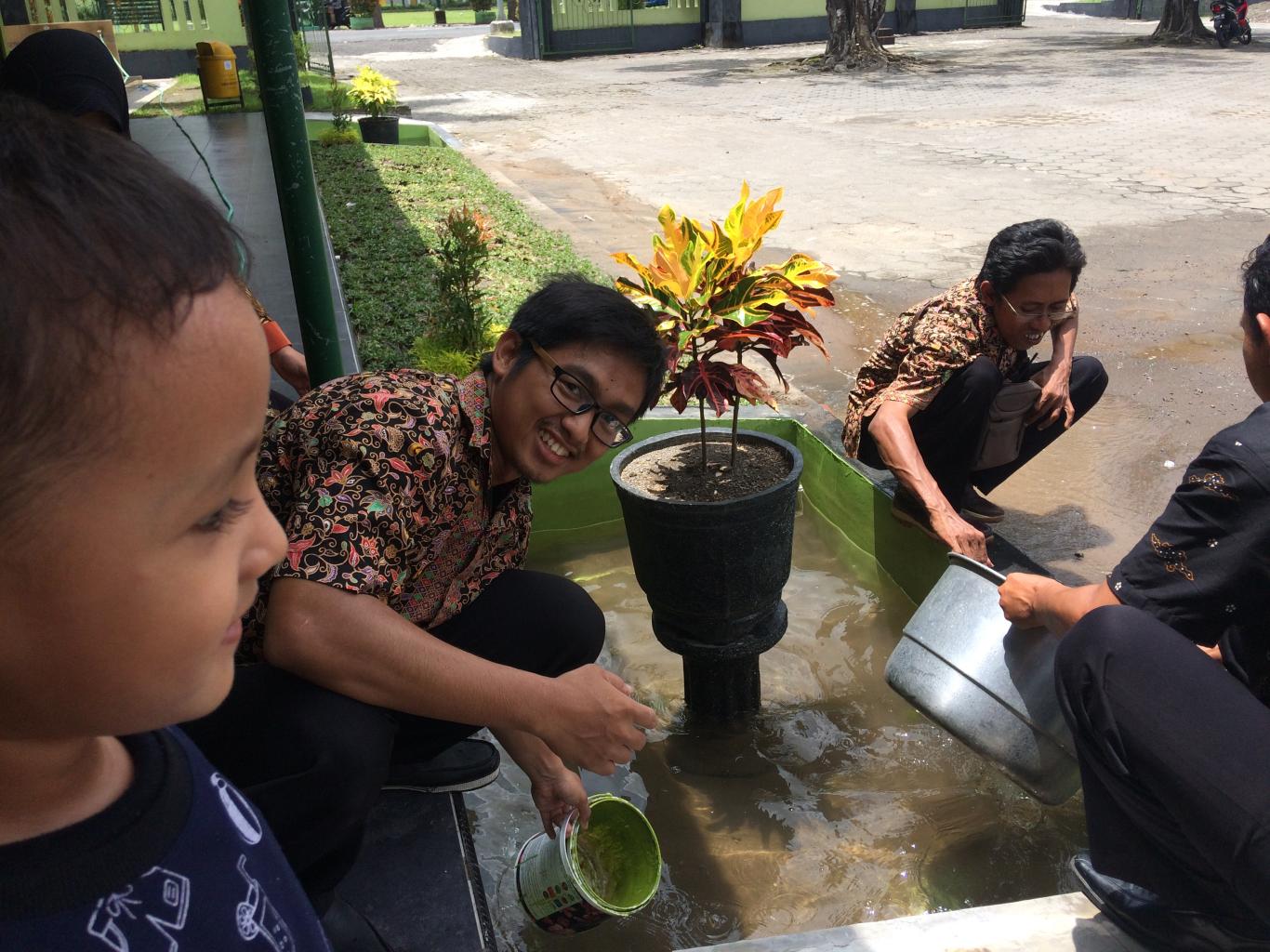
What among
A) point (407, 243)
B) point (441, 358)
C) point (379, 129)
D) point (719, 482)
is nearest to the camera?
point (719, 482)

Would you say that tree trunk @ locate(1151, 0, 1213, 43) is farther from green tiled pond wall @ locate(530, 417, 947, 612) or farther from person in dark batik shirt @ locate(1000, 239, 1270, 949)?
person in dark batik shirt @ locate(1000, 239, 1270, 949)

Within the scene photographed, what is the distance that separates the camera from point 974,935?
1855 mm

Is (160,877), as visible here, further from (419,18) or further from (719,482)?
(419,18)

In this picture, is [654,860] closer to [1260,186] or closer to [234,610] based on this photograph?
[234,610]

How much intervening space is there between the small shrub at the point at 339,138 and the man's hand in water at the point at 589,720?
1155cm

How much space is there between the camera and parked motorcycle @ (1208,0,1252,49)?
813 inches

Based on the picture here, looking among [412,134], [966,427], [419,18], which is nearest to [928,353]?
[966,427]

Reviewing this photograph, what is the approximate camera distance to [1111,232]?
7543 mm

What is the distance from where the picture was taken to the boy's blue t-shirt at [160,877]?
31.1 inches

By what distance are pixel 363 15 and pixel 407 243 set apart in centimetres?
4248

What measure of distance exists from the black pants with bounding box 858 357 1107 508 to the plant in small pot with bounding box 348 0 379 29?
46.6 metres

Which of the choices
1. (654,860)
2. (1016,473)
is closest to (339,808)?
(654,860)

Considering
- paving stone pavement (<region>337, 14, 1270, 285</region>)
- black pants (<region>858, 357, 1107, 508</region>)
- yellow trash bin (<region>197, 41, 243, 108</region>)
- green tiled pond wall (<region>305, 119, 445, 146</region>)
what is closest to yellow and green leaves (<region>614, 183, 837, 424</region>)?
black pants (<region>858, 357, 1107, 508</region>)

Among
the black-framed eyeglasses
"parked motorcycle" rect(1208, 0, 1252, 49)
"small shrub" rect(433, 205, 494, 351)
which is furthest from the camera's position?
"parked motorcycle" rect(1208, 0, 1252, 49)
